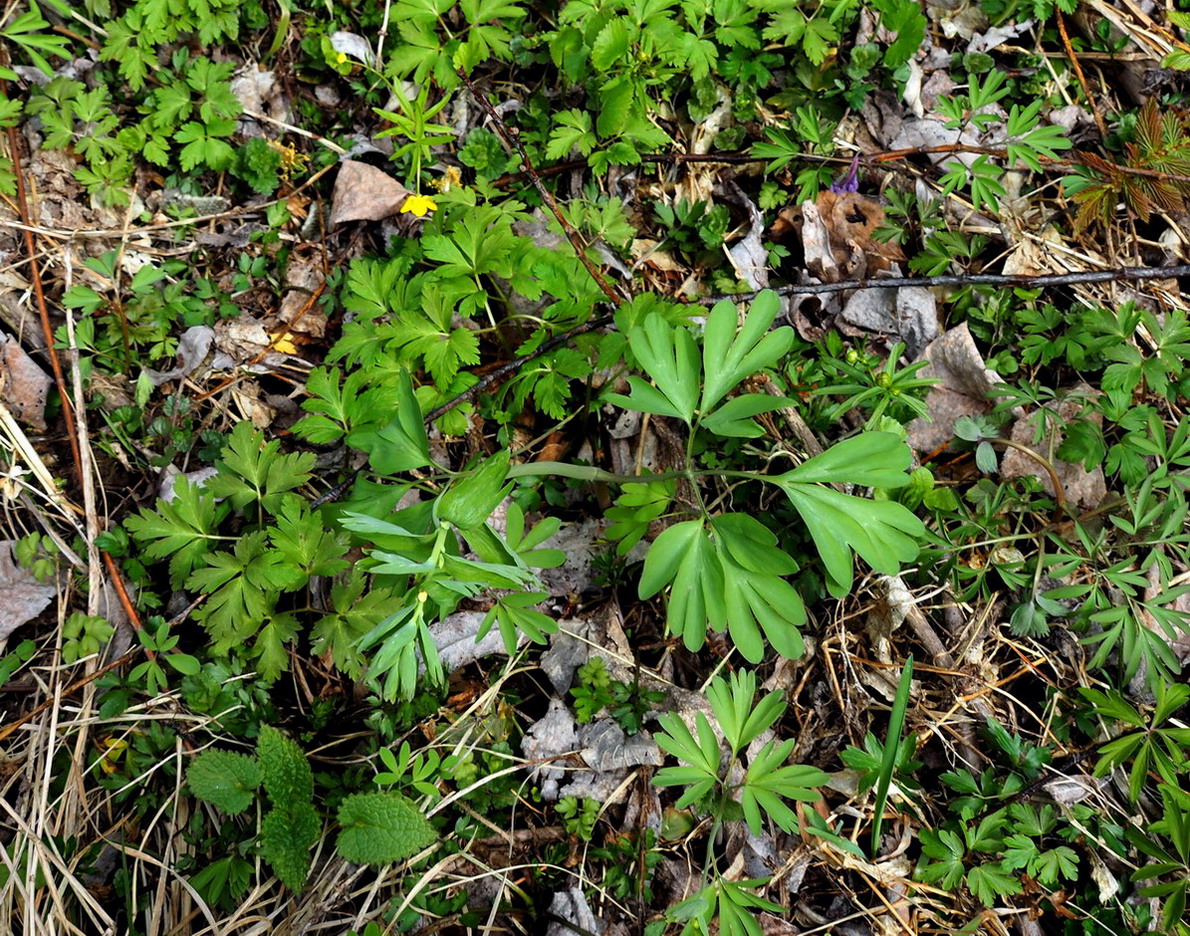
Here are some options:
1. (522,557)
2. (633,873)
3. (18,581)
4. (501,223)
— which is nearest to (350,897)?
(633,873)

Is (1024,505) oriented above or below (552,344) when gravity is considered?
below

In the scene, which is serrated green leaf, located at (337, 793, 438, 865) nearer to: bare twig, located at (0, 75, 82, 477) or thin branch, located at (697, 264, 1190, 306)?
bare twig, located at (0, 75, 82, 477)

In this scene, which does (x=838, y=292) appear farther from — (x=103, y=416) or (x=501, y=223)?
(x=103, y=416)

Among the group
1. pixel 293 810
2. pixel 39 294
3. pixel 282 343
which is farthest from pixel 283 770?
pixel 39 294

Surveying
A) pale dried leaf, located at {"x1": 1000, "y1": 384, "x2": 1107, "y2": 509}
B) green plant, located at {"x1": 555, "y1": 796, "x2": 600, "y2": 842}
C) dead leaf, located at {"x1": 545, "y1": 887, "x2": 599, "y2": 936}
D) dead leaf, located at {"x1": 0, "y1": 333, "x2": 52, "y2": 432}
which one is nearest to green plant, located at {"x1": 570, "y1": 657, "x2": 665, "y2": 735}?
green plant, located at {"x1": 555, "y1": 796, "x2": 600, "y2": 842}

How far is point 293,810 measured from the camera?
224 centimetres

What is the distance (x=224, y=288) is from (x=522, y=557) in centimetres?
188

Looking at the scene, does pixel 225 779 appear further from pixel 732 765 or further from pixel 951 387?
pixel 951 387

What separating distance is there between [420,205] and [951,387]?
2.02 metres

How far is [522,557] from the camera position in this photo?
6.86 ft

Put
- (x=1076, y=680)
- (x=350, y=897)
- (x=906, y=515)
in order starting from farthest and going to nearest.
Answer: (x=1076, y=680)
(x=350, y=897)
(x=906, y=515)

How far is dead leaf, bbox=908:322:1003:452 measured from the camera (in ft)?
9.05

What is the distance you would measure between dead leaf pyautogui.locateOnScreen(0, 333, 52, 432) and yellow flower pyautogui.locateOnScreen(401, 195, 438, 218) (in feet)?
4.83

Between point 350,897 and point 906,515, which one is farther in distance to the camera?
point 350,897
